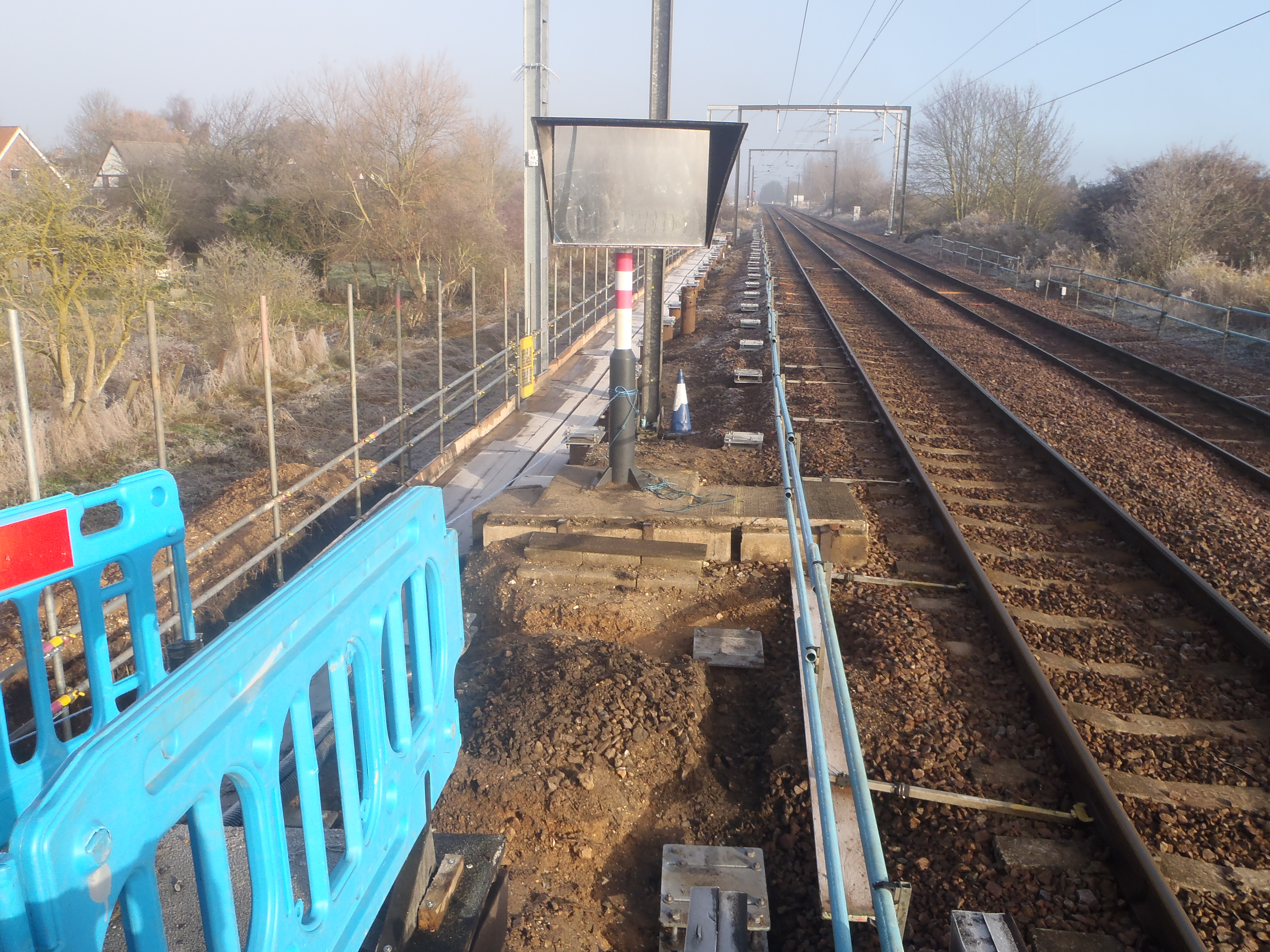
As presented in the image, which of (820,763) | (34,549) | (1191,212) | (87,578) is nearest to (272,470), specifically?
(87,578)

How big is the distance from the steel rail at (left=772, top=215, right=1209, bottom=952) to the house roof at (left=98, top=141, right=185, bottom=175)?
30.6 metres

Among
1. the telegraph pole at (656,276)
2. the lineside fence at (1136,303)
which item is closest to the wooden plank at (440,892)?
the telegraph pole at (656,276)

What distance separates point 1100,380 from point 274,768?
13.9 metres

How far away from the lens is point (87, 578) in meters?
2.40

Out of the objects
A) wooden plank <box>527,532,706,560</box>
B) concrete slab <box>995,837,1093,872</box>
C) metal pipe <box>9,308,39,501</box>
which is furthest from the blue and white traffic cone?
metal pipe <box>9,308,39,501</box>

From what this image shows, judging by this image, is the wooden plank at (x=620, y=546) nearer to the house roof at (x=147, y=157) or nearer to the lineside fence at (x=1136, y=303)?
the lineside fence at (x=1136, y=303)

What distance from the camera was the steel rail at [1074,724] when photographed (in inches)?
124

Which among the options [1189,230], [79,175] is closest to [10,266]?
[79,175]

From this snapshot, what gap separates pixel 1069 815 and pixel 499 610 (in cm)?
342

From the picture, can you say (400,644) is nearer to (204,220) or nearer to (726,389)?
(726,389)

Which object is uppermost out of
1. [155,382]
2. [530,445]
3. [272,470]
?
[155,382]

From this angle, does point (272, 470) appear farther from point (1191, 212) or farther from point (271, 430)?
point (1191, 212)

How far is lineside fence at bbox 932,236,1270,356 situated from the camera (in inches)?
660

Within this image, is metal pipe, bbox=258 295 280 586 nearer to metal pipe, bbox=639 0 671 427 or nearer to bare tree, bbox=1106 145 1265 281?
metal pipe, bbox=639 0 671 427
